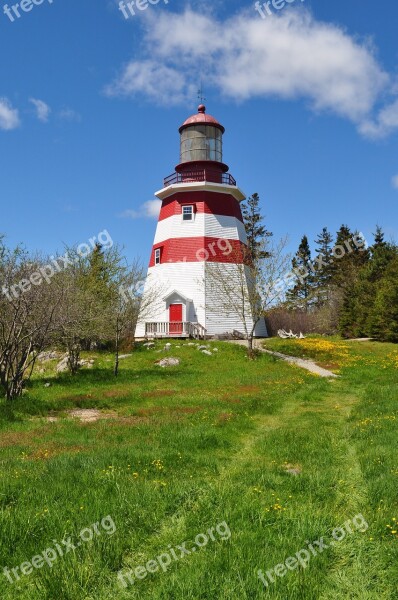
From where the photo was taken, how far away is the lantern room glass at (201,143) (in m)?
41.1

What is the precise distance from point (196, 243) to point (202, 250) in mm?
912

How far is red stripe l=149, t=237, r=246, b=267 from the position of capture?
39.2m

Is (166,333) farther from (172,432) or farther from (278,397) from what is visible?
(172,432)

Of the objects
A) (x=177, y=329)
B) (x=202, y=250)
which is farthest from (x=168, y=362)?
(x=202, y=250)

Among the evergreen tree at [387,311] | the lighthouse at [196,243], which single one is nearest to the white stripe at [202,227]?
the lighthouse at [196,243]

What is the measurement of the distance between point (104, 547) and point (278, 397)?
41.5 ft

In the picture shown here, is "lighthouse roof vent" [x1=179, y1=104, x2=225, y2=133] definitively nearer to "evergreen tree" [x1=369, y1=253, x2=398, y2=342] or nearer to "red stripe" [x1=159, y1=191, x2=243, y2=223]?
"red stripe" [x1=159, y1=191, x2=243, y2=223]

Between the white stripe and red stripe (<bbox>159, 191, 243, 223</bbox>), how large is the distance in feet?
1.54

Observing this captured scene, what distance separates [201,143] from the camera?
1620 inches

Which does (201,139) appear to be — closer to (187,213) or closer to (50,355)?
(187,213)

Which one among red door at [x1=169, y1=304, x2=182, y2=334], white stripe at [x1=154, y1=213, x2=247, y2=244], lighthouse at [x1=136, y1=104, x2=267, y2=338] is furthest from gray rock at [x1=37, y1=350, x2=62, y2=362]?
white stripe at [x1=154, y1=213, x2=247, y2=244]

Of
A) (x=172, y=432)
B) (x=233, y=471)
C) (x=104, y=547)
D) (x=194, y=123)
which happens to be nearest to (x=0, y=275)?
(x=172, y=432)

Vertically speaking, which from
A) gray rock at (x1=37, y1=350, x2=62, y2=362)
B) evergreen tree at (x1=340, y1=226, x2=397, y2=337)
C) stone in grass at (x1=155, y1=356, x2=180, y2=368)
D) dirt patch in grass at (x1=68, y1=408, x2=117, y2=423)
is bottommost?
dirt patch in grass at (x1=68, y1=408, x2=117, y2=423)

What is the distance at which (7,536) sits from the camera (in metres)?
5.86
